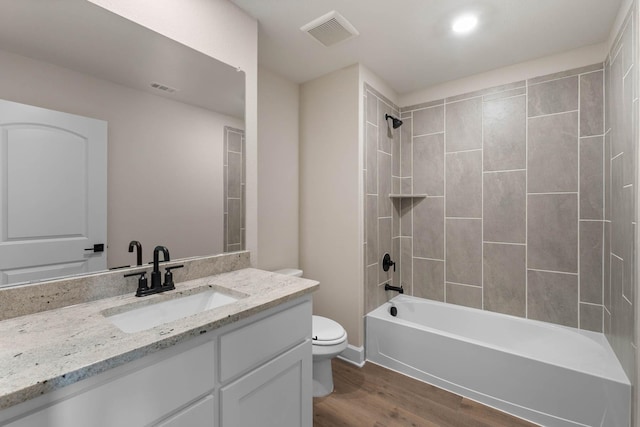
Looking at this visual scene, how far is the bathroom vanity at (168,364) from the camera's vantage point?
25.7 inches

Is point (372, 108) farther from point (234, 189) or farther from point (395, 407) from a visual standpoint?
point (395, 407)

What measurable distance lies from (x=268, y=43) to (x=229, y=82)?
638mm

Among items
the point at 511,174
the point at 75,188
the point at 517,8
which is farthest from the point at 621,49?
the point at 75,188

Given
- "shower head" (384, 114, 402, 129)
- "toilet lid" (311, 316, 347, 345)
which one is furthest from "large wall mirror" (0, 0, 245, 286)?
"shower head" (384, 114, 402, 129)

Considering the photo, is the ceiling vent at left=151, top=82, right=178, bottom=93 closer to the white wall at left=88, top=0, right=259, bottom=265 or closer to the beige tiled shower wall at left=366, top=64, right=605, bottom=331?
the white wall at left=88, top=0, right=259, bottom=265

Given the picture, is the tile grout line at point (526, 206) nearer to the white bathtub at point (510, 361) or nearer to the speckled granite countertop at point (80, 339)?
the white bathtub at point (510, 361)

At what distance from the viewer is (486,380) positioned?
1.90 meters

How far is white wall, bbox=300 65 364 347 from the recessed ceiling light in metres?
0.77

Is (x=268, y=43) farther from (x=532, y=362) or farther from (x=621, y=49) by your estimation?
(x=532, y=362)

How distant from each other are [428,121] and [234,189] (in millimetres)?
Answer: 2110

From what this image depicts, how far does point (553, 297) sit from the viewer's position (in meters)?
2.22

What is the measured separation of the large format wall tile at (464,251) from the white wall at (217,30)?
74.6 inches

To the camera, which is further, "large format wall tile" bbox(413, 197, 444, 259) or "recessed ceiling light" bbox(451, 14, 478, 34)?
"large format wall tile" bbox(413, 197, 444, 259)

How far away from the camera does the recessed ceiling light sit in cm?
177
